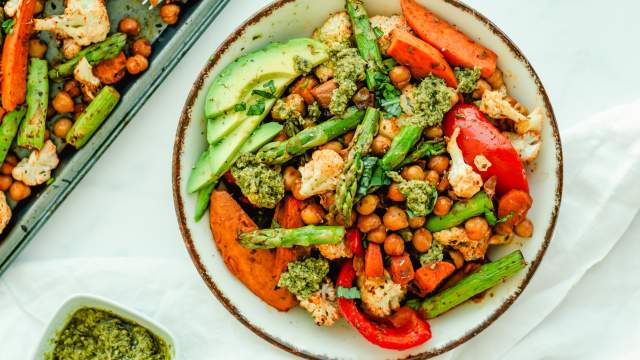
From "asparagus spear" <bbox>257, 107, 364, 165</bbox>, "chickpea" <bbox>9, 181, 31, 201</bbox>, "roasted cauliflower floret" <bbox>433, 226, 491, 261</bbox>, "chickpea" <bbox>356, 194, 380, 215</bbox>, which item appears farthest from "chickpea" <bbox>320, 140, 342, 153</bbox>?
"chickpea" <bbox>9, 181, 31, 201</bbox>

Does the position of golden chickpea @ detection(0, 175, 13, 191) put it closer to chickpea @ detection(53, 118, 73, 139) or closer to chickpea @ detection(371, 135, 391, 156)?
chickpea @ detection(53, 118, 73, 139)

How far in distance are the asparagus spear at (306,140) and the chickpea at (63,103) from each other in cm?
113

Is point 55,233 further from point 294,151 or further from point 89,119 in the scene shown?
point 294,151

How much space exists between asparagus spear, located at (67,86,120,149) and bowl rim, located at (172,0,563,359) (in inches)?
21.9

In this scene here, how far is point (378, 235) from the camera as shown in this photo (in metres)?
3.22

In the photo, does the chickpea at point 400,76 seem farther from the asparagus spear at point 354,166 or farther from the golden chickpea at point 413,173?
the golden chickpea at point 413,173

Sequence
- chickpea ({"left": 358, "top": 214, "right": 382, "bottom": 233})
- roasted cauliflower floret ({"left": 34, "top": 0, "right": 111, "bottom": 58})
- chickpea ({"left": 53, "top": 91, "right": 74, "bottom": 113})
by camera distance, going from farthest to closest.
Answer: chickpea ({"left": 53, "top": 91, "right": 74, "bottom": 113}) → roasted cauliflower floret ({"left": 34, "top": 0, "right": 111, "bottom": 58}) → chickpea ({"left": 358, "top": 214, "right": 382, "bottom": 233})

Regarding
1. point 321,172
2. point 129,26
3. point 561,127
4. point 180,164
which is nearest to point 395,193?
point 321,172

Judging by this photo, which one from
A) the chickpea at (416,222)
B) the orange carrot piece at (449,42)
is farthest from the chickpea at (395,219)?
the orange carrot piece at (449,42)

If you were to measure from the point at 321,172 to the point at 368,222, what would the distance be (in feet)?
1.04

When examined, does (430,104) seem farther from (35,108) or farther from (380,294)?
(35,108)

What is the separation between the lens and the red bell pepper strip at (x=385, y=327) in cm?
328

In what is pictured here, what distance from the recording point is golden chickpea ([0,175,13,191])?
3699mm

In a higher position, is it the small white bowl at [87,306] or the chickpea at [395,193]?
the chickpea at [395,193]
